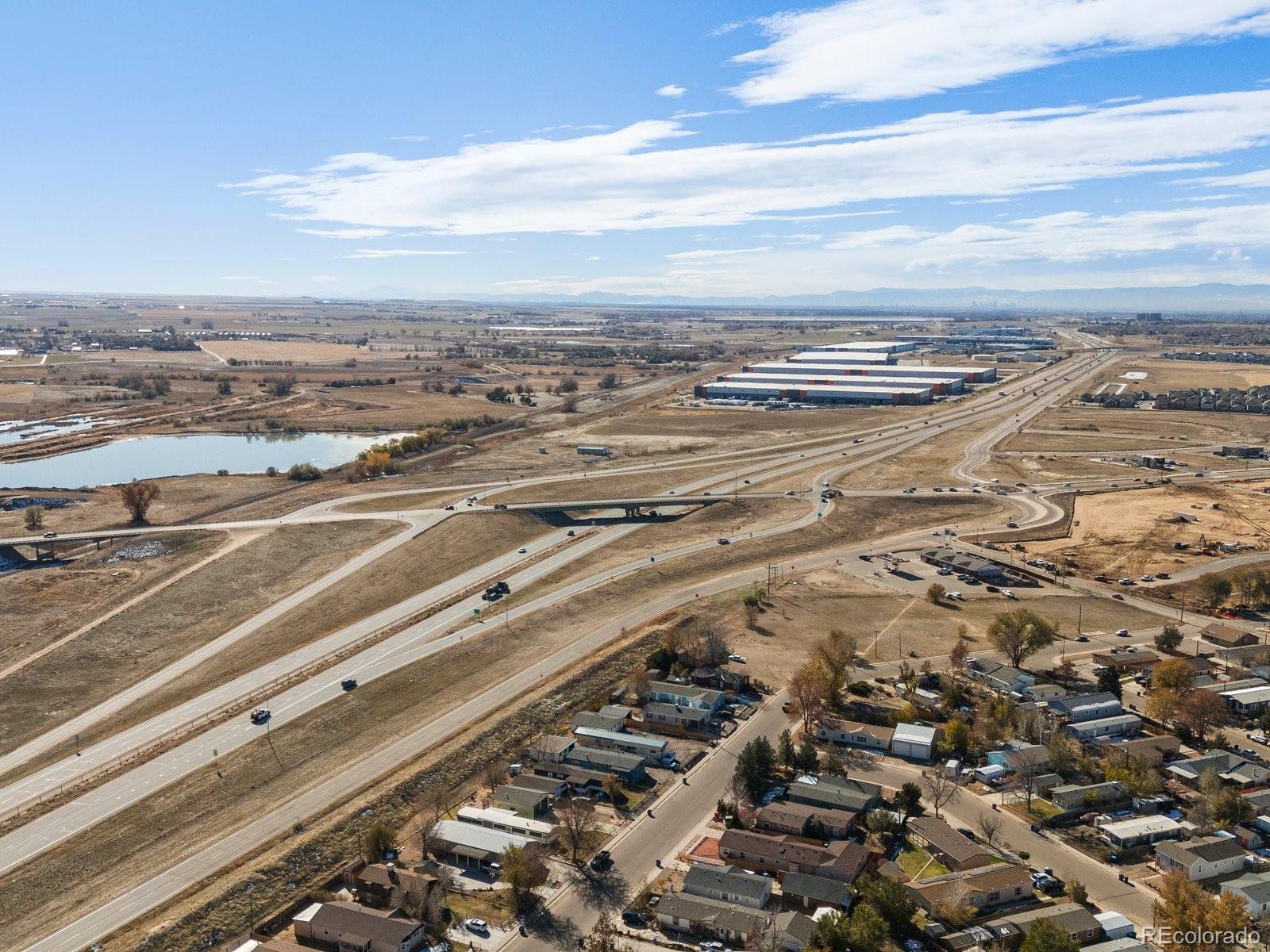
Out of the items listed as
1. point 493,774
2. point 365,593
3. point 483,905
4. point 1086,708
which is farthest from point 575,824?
point 365,593

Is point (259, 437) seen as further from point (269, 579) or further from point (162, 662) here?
point (162, 662)

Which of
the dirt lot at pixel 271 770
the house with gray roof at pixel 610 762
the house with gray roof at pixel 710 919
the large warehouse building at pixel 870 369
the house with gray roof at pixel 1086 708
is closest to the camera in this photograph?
the house with gray roof at pixel 710 919

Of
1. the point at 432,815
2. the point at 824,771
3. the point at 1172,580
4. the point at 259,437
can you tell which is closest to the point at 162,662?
the point at 432,815

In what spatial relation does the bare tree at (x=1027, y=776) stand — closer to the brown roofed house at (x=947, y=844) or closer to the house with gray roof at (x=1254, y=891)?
the brown roofed house at (x=947, y=844)

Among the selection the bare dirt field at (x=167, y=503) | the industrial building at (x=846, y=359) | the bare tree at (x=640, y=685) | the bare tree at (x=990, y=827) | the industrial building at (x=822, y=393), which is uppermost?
the industrial building at (x=846, y=359)

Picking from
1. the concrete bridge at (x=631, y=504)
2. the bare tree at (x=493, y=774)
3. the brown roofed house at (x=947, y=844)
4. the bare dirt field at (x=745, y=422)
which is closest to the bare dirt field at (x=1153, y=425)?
the bare dirt field at (x=745, y=422)

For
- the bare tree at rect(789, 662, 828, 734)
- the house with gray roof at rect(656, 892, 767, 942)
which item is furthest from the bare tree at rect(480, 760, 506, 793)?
the bare tree at rect(789, 662, 828, 734)

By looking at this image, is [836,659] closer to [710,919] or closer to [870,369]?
[710,919]
